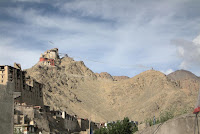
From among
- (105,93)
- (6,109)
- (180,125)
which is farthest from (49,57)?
(180,125)

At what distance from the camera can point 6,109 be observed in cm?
1084

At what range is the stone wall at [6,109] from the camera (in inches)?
419

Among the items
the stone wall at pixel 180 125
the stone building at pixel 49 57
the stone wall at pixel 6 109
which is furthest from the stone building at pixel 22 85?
the stone wall at pixel 180 125

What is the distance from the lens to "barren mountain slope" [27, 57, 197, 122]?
4446 inches

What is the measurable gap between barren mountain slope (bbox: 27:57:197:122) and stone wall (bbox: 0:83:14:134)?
303ft

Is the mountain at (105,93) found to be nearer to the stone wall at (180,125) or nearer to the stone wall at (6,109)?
the stone wall at (6,109)

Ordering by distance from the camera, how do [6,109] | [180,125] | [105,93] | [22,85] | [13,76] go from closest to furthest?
[180,125] → [6,109] → [13,76] → [22,85] → [105,93]

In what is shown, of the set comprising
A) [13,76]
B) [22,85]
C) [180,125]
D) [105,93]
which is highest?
[105,93]

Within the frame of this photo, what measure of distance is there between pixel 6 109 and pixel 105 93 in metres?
130

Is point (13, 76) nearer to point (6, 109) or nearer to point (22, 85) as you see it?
point (22, 85)

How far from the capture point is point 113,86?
14475 centimetres

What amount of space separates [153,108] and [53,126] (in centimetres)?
6169

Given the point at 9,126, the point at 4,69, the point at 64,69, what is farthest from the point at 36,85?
the point at 9,126

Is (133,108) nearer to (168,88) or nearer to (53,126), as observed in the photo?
(168,88)
